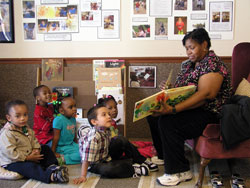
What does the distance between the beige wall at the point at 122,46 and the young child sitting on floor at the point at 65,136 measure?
0.85 meters

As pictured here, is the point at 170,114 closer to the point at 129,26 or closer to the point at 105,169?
the point at 105,169

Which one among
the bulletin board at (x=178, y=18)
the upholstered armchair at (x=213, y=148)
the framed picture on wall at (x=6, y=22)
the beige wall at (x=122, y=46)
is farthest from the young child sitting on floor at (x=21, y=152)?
the bulletin board at (x=178, y=18)

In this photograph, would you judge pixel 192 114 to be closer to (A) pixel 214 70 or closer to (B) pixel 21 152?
(A) pixel 214 70

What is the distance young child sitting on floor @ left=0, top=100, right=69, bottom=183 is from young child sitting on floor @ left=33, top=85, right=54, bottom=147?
1.48 ft

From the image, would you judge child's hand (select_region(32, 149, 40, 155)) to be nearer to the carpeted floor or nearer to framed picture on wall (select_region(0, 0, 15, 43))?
the carpeted floor

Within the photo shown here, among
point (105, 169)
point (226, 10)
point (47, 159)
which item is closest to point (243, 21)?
point (226, 10)

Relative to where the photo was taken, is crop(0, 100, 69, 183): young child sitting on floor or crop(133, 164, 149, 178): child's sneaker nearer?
crop(0, 100, 69, 183): young child sitting on floor

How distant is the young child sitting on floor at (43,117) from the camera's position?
261 centimetres

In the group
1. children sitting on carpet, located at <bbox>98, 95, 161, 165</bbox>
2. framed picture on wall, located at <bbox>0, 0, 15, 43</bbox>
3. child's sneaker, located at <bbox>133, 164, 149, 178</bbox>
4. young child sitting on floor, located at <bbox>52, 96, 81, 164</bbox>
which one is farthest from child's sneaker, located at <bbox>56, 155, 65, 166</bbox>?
framed picture on wall, located at <bbox>0, 0, 15, 43</bbox>

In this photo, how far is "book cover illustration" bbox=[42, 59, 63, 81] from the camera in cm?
318

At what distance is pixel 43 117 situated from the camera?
2648 mm

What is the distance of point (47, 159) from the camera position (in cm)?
218

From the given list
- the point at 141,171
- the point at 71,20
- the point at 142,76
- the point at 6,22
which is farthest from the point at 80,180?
the point at 6,22

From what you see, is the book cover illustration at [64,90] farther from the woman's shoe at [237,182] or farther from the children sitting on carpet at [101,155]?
the woman's shoe at [237,182]
